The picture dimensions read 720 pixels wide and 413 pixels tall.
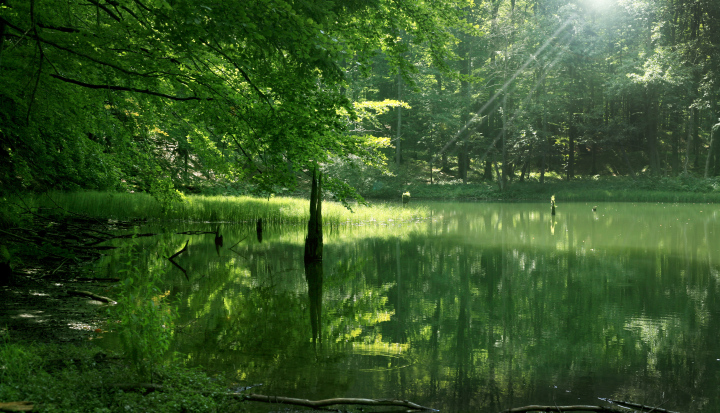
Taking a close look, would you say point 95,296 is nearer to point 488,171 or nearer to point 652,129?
point 488,171

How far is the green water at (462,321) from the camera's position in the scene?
191 inches

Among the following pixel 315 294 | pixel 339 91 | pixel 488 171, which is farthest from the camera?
pixel 488 171

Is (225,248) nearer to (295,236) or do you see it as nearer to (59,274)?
(295,236)

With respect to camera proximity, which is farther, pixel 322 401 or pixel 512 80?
pixel 512 80

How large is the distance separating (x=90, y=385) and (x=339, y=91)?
10.4m

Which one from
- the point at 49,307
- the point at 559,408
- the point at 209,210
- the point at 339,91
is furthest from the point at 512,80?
the point at 559,408

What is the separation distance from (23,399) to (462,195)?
3863 centimetres

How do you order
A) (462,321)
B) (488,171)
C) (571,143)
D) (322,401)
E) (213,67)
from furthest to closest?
(488,171) → (571,143) → (213,67) → (462,321) → (322,401)

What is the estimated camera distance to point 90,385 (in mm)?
3736

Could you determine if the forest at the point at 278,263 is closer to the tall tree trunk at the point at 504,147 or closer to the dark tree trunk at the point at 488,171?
the tall tree trunk at the point at 504,147

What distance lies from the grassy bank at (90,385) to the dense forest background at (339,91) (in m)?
2.69

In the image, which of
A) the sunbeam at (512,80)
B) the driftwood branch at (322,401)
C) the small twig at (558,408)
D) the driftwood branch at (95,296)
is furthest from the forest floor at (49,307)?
the sunbeam at (512,80)

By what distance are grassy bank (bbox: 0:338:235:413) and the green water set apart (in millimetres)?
473

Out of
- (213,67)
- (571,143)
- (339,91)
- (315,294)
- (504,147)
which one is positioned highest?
(571,143)
